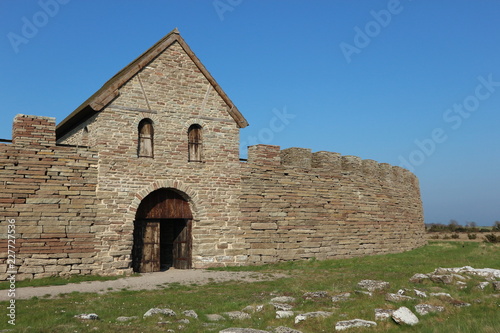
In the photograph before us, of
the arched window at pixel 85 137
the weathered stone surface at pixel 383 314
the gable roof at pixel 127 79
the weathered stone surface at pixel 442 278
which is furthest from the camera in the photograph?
the arched window at pixel 85 137

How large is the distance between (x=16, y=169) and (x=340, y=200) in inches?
535

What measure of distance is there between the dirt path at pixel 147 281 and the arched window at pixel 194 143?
13.9ft

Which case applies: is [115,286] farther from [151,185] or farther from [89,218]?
[151,185]

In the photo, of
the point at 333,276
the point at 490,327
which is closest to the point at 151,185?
the point at 333,276

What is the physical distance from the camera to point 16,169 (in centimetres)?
1395

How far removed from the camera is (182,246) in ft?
56.9

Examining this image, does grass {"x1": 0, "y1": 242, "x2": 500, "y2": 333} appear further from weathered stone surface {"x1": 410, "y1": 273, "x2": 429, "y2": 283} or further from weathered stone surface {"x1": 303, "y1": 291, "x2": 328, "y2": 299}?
weathered stone surface {"x1": 410, "y1": 273, "x2": 429, "y2": 283}

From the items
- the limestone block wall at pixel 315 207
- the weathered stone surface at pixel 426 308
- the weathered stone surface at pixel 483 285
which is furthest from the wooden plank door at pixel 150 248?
the weathered stone surface at pixel 483 285

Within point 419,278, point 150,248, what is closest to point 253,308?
point 419,278

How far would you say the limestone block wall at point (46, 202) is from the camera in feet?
45.0

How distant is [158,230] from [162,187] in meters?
1.62

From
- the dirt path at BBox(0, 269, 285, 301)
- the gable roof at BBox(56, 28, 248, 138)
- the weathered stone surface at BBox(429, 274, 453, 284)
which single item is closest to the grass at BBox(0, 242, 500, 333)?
the weathered stone surface at BBox(429, 274, 453, 284)

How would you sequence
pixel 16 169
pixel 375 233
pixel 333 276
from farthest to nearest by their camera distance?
pixel 375 233 < pixel 333 276 < pixel 16 169

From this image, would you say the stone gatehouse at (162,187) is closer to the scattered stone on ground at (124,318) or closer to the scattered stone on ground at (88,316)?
the scattered stone on ground at (88,316)
